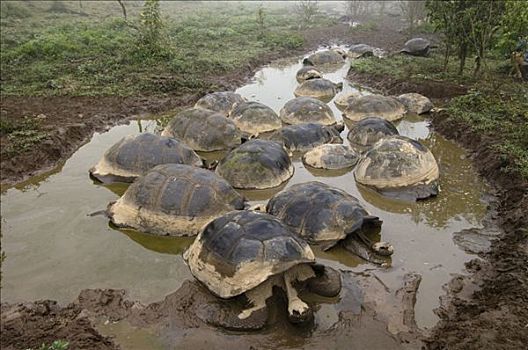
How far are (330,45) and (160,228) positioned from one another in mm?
25010

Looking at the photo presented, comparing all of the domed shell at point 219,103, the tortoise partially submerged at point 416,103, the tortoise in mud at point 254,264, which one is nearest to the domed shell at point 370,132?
the tortoise partially submerged at point 416,103

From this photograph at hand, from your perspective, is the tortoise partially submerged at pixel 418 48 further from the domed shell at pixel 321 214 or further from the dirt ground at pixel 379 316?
the domed shell at pixel 321 214

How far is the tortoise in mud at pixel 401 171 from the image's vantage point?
819 centimetres

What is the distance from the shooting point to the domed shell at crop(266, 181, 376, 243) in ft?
20.9

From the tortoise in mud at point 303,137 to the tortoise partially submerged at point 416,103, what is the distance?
396 centimetres

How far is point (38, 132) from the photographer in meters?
9.80

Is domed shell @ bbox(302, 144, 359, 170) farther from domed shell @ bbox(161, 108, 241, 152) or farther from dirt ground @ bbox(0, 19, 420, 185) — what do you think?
dirt ground @ bbox(0, 19, 420, 185)

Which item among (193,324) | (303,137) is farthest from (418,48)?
(193,324)

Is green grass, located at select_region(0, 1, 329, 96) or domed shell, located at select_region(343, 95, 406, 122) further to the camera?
green grass, located at select_region(0, 1, 329, 96)

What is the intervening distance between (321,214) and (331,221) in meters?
0.18

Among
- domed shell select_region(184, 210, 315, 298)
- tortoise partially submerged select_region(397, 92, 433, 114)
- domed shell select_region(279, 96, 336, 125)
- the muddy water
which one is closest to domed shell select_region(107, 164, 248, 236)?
the muddy water

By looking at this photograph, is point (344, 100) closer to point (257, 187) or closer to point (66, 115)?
point (257, 187)

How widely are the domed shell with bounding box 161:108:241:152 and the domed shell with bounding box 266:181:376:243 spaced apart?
3.82 m

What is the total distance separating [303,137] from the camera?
10.2 m
